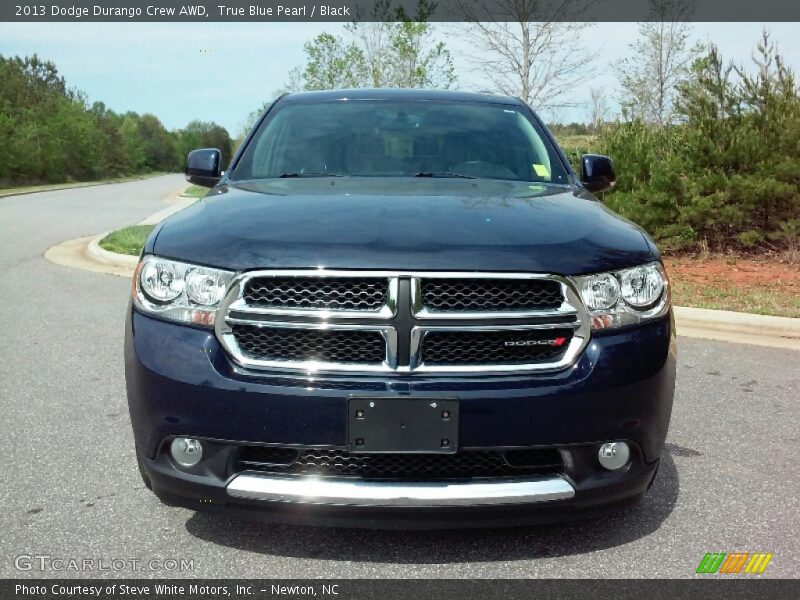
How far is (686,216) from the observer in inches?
442

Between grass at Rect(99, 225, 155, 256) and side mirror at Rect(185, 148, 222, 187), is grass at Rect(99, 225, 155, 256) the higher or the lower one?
the lower one

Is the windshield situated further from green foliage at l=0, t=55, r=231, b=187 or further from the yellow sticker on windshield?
green foliage at l=0, t=55, r=231, b=187

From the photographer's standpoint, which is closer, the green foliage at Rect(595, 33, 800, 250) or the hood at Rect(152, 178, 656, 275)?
the hood at Rect(152, 178, 656, 275)

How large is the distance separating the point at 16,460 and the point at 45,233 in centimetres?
1303

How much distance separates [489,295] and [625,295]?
0.48 m

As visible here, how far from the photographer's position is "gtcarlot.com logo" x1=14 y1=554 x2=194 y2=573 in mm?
2824

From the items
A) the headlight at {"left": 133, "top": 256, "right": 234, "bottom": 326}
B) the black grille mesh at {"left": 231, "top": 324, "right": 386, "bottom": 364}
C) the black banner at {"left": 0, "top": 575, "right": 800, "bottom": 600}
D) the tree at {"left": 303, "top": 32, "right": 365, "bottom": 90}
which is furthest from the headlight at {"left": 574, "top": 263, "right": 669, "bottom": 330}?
the tree at {"left": 303, "top": 32, "right": 365, "bottom": 90}

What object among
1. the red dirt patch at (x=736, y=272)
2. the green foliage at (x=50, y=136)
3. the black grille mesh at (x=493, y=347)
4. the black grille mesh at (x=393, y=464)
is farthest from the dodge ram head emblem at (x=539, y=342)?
the green foliage at (x=50, y=136)

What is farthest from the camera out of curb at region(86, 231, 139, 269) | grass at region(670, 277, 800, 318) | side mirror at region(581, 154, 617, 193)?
curb at region(86, 231, 139, 269)

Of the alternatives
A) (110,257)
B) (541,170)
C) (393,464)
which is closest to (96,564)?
(393,464)

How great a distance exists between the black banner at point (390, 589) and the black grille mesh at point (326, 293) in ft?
2.92

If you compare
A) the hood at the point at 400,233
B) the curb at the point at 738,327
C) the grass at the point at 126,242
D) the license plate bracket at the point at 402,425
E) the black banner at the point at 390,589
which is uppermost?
the hood at the point at 400,233

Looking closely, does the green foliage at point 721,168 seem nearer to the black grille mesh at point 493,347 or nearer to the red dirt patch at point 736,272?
the red dirt patch at point 736,272

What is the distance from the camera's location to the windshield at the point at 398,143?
13.3ft
